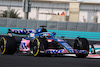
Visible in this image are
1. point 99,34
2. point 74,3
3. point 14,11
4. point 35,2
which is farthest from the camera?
point 35,2

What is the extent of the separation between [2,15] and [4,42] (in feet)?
49.8

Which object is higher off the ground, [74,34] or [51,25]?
[51,25]

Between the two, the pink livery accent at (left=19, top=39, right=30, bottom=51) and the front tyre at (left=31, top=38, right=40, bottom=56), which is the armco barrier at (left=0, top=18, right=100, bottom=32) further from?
the front tyre at (left=31, top=38, right=40, bottom=56)

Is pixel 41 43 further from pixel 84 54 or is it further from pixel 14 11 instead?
pixel 14 11

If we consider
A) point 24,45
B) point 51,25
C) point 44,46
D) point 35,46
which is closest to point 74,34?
point 51,25

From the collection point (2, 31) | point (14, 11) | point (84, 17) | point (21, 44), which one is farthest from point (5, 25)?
point (21, 44)

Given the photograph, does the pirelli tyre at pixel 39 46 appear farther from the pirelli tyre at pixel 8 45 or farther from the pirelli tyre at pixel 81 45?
the pirelli tyre at pixel 81 45

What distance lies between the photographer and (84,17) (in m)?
27.4

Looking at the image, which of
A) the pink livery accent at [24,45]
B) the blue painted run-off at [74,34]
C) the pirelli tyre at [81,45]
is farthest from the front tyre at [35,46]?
the blue painted run-off at [74,34]

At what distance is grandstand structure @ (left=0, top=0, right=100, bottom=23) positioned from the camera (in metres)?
21.7

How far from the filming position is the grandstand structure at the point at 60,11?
2172 cm

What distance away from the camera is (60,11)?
89.7 ft

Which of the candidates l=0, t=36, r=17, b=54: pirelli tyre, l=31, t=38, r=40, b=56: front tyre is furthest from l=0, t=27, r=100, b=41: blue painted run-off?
l=31, t=38, r=40, b=56: front tyre

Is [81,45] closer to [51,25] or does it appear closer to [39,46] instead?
[39,46]
